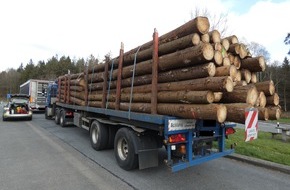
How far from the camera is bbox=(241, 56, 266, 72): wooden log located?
538 centimetres

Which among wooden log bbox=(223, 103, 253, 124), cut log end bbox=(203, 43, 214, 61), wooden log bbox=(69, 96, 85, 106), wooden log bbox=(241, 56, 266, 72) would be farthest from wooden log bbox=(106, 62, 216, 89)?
wooden log bbox=(69, 96, 85, 106)

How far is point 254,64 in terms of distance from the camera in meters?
5.43

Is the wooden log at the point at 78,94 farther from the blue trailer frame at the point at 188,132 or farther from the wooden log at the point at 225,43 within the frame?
A: the wooden log at the point at 225,43

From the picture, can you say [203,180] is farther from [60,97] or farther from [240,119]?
[60,97]

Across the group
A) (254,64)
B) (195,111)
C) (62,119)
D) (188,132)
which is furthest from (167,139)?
(62,119)

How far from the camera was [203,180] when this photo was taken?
17.5 ft

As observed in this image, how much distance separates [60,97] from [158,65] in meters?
9.68

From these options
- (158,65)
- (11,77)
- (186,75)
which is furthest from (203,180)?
(11,77)

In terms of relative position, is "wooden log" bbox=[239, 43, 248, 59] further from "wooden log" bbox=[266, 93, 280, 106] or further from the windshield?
the windshield

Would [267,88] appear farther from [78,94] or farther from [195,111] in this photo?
[78,94]

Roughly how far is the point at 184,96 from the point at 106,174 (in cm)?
246

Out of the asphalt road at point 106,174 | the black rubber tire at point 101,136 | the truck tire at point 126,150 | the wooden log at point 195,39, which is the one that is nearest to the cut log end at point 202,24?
the wooden log at point 195,39

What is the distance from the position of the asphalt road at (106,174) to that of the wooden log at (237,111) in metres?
1.54

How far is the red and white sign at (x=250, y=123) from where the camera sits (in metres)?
4.20
